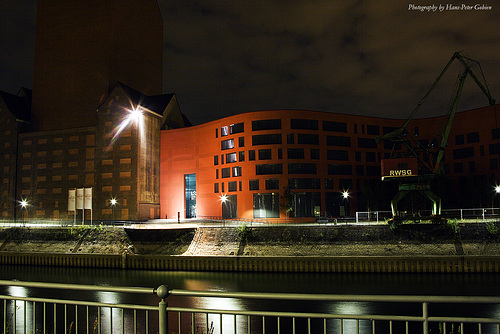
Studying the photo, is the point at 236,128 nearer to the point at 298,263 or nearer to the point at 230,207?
the point at 230,207

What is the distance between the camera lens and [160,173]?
7219 centimetres

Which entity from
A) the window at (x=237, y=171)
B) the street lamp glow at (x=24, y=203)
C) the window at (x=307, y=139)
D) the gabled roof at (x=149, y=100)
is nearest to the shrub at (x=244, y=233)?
the window at (x=237, y=171)

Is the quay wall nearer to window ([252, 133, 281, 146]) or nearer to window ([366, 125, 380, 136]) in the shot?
window ([252, 133, 281, 146])

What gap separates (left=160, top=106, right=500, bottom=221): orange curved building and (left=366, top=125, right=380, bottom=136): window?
162 mm

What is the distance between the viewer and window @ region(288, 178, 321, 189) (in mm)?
60406

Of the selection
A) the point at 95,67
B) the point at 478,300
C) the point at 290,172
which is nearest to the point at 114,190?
the point at 95,67

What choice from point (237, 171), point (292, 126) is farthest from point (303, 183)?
point (237, 171)

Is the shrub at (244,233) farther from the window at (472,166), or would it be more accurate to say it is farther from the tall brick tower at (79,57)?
the tall brick tower at (79,57)

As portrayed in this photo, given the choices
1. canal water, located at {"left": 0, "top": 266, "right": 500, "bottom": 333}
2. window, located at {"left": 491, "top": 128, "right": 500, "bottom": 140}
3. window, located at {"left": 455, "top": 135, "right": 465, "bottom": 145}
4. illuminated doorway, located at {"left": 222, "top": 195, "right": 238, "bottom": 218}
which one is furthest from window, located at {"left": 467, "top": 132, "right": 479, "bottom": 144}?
canal water, located at {"left": 0, "top": 266, "right": 500, "bottom": 333}

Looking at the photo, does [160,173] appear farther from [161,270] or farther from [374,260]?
[374,260]

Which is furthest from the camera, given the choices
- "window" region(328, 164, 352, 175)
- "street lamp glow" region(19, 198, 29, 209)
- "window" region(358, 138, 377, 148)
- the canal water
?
"street lamp glow" region(19, 198, 29, 209)

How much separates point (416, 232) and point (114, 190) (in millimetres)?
48102

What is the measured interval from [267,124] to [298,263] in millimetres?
30673

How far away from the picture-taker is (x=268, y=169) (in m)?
61.0
